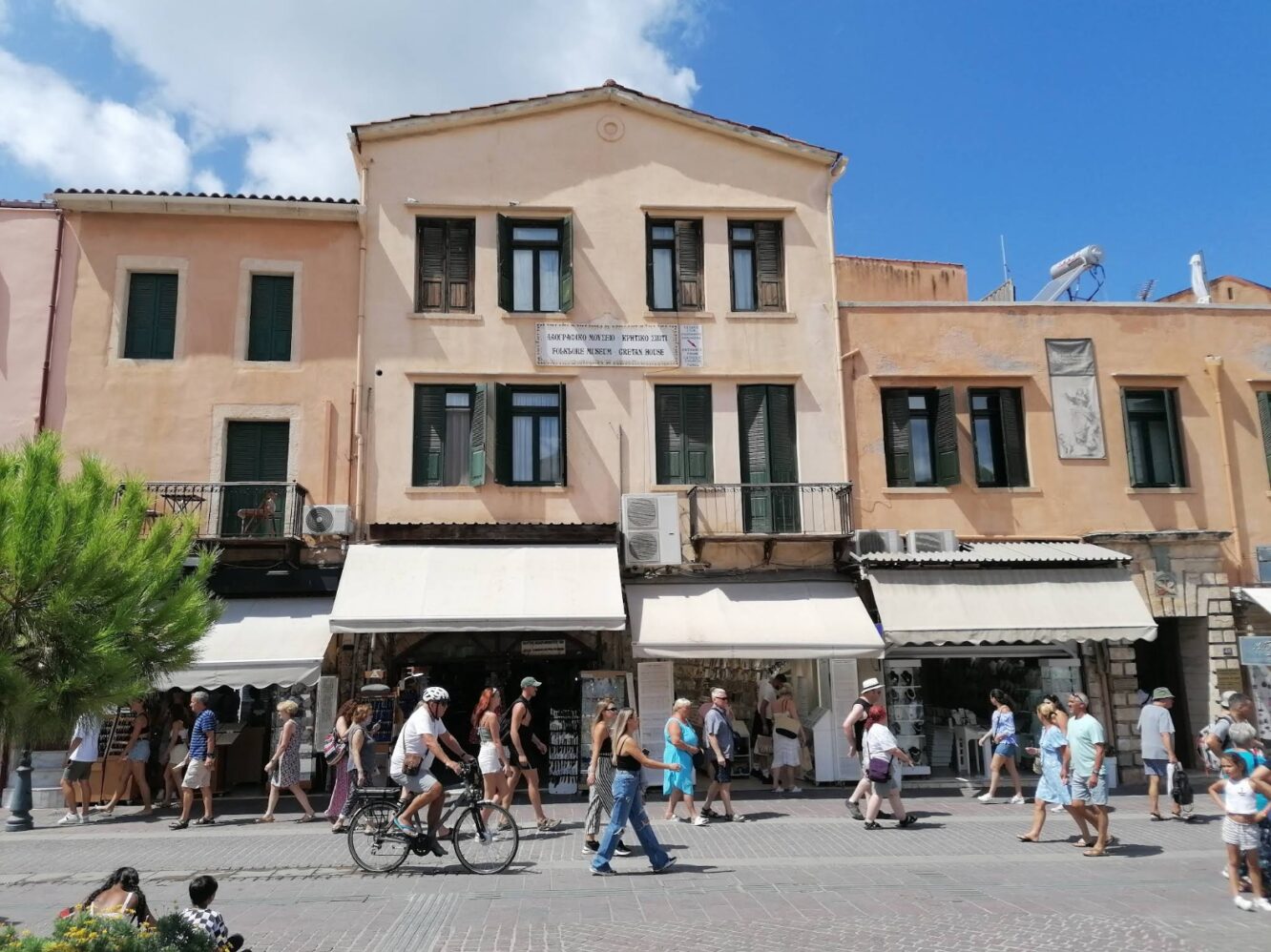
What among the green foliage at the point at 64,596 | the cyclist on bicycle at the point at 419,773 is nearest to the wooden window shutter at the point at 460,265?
the cyclist on bicycle at the point at 419,773

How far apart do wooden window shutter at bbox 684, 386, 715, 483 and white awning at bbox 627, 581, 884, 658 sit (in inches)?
77.8

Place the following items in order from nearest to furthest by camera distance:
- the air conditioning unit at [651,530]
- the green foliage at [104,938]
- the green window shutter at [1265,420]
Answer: the green foliage at [104,938]
the air conditioning unit at [651,530]
the green window shutter at [1265,420]

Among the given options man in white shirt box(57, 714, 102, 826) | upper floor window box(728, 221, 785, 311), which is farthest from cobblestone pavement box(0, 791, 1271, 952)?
upper floor window box(728, 221, 785, 311)

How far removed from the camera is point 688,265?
18.0m

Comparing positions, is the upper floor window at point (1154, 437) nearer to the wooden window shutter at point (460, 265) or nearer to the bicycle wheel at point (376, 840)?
the wooden window shutter at point (460, 265)

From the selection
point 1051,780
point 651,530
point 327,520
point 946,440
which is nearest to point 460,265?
point 327,520

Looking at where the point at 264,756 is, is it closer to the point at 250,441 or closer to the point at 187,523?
the point at 250,441

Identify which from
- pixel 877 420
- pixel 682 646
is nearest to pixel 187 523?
pixel 682 646

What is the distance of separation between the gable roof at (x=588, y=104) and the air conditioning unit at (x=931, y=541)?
6938mm

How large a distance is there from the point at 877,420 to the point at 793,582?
3276 millimetres

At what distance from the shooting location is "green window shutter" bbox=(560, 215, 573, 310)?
56.9 feet

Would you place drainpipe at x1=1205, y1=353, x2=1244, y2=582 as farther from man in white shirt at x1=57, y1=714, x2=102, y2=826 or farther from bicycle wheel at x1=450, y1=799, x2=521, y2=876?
man in white shirt at x1=57, y1=714, x2=102, y2=826

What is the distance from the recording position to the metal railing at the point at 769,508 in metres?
16.8

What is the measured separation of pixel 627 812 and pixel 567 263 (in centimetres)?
1034
